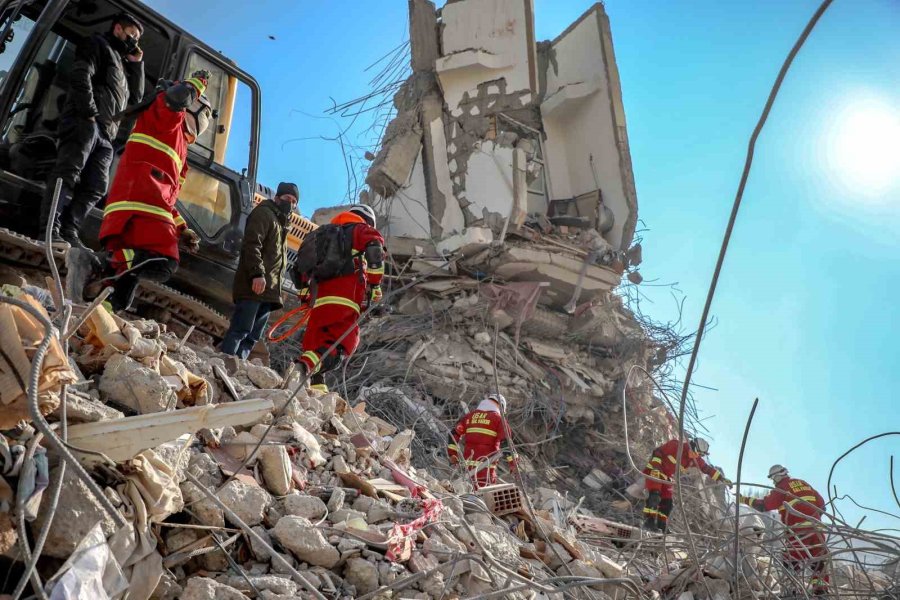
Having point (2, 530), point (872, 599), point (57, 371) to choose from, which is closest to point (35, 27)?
point (57, 371)

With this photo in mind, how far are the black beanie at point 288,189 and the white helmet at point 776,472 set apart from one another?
5.06 m

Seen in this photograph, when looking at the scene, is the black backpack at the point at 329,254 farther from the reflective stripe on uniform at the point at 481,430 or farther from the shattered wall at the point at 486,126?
the shattered wall at the point at 486,126

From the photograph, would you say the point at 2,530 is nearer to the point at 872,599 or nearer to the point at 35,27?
the point at 872,599

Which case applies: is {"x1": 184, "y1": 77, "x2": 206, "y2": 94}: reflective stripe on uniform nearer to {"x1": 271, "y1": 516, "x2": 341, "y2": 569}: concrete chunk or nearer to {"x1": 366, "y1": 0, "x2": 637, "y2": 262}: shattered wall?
{"x1": 271, "y1": 516, "x2": 341, "y2": 569}: concrete chunk

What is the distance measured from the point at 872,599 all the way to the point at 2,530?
2805mm

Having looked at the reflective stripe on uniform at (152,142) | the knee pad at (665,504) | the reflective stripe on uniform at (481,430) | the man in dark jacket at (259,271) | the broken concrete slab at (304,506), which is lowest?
the broken concrete slab at (304,506)

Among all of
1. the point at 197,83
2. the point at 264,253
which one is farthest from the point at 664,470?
the point at 197,83

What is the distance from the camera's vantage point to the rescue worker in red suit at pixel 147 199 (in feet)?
15.5

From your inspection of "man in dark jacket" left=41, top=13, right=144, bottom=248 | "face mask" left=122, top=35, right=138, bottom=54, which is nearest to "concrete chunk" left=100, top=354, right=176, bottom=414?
"man in dark jacket" left=41, top=13, right=144, bottom=248

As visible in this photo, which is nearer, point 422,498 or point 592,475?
point 422,498

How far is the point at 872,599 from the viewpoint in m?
2.85

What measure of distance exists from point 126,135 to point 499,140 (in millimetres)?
6068

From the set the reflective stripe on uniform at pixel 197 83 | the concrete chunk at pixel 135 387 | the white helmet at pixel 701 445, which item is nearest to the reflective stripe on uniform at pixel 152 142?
the reflective stripe on uniform at pixel 197 83

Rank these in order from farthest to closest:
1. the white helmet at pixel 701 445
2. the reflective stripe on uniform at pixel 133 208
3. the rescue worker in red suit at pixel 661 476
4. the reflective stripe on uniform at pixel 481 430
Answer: the white helmet at pixel 701 445, the rescue worker in red suit at pixel 661 476, the reflective stripe on uniform at pixel 481 430, the reflective stripe on uniform at pixel 133 208
